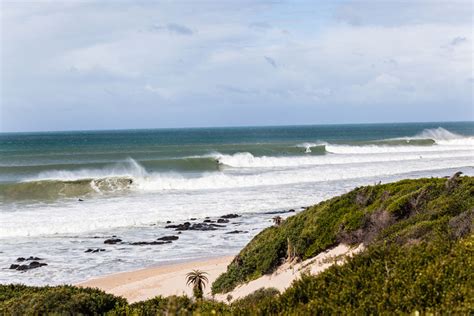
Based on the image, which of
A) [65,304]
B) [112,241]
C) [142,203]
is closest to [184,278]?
[112,241]

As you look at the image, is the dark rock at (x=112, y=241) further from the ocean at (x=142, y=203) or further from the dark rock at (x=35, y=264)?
the dark rock at (x=35, y=264)

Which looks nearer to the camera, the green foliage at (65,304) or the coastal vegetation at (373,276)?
the coastal vegetation at (373,276)

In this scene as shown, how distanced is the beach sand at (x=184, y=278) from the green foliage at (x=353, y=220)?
0.44m

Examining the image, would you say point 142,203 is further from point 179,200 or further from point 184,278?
point 184,278

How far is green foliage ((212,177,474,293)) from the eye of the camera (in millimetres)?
13852

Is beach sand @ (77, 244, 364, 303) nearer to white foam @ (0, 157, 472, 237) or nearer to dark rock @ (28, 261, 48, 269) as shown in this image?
dark rock @ (28, 261, 48, 269)

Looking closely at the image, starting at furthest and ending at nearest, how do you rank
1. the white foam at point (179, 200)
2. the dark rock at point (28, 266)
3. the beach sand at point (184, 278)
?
1. the white foam at point (179, 200)
2. the dark rock at point (28, 266)
3. the beach sand at point (184, 278)

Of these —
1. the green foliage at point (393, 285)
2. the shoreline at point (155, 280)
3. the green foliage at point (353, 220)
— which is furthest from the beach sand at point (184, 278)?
the green foliage at point (393, 285)

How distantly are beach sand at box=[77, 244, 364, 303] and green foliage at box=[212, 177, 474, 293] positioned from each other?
0.44m

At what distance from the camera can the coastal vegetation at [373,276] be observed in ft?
19.3

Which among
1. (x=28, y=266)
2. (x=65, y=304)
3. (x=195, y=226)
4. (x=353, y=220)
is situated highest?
(x=65, y=304)

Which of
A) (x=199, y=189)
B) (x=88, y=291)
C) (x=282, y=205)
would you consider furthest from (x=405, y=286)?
(x=199, y=189)

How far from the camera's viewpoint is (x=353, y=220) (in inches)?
616

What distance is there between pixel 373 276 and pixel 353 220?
354 inches
